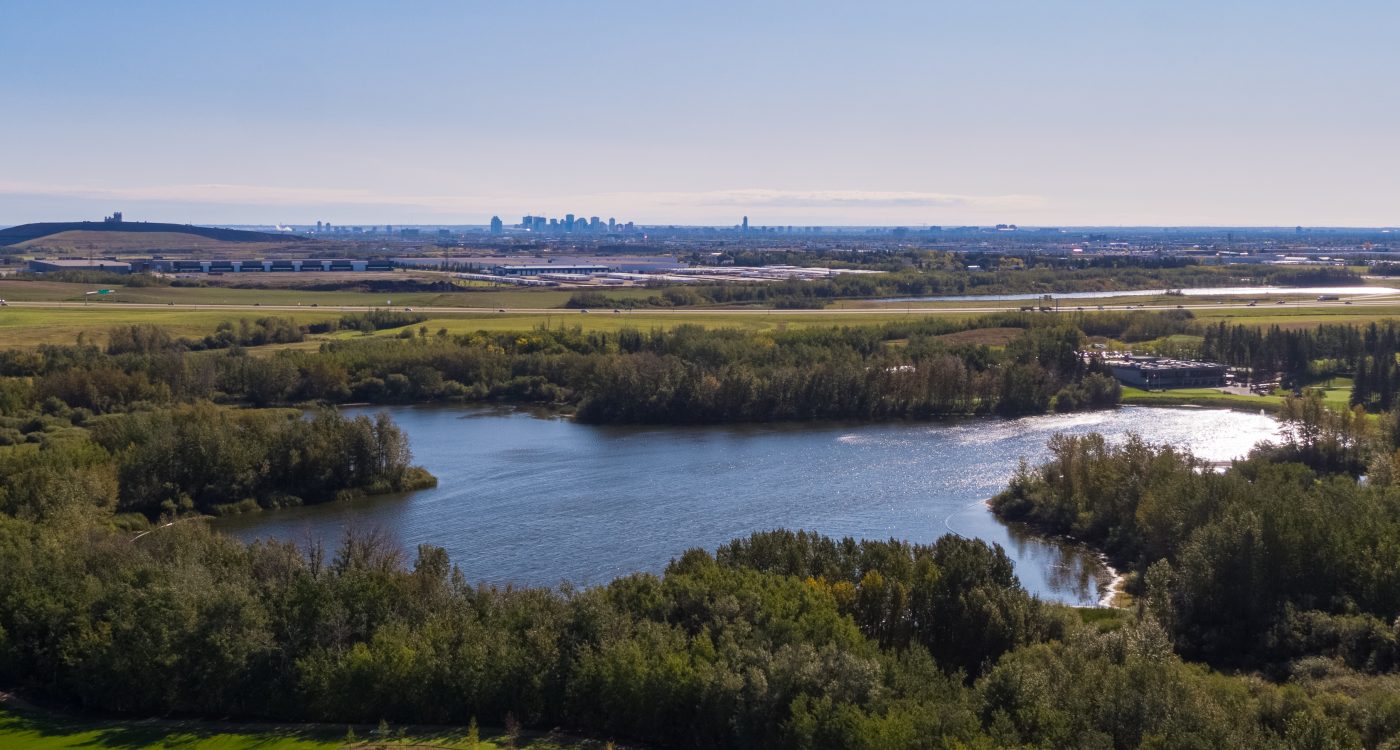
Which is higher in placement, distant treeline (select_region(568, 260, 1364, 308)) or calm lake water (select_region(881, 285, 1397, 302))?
distant treeline (select_region(568, 260, 1364, 308))

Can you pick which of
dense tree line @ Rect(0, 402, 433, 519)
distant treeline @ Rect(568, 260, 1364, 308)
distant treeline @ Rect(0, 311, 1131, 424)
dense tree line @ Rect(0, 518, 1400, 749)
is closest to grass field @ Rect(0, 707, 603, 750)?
dense tree line @ Rect(0, 518, 1400, 749)

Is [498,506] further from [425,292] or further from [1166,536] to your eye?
[425,292]

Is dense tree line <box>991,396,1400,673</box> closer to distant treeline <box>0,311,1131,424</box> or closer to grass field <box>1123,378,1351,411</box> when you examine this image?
grass field <box>1123,378,1351,411</box>

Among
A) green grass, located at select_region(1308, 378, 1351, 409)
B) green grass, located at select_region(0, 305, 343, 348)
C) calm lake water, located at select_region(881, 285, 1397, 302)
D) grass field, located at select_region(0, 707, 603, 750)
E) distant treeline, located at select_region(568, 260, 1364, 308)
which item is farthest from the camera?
calm lake water, located at select_region(881, 285, 1397, 302)

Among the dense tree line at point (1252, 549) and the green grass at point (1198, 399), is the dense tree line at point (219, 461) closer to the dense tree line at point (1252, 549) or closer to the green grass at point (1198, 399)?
the dense tree line at point (1252, 549)

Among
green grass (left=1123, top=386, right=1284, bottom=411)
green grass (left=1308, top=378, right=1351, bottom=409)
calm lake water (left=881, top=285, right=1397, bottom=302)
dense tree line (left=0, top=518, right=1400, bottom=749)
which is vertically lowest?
green grass (left=1123, top=386, right=1284, bottom=411)

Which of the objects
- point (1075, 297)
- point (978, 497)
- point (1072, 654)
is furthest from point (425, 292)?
point (1072, 654)
